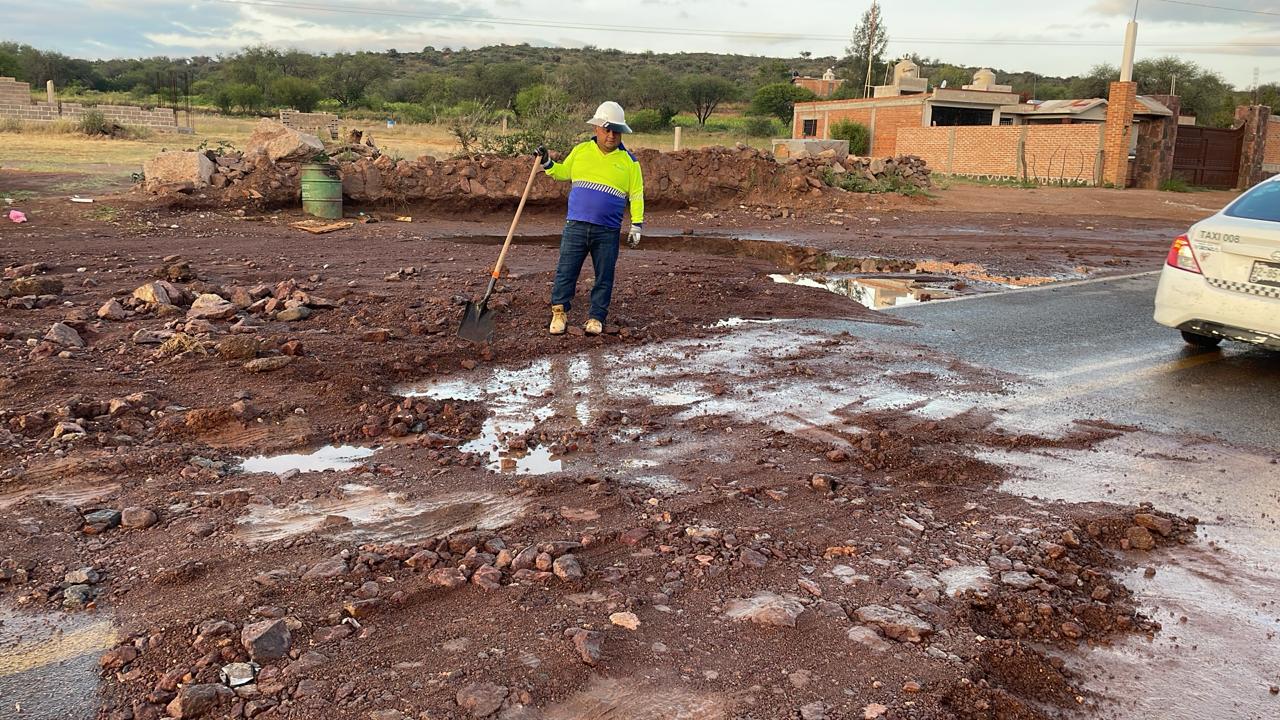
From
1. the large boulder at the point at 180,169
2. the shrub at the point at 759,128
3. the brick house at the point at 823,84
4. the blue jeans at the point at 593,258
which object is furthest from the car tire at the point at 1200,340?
the brick house at the point at 823,84

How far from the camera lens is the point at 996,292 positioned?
11250mm

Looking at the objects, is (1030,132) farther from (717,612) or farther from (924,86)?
(717,612)

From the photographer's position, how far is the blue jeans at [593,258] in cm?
800

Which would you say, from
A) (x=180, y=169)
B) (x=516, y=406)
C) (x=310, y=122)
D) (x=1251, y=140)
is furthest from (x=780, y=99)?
(x=516, y=406)

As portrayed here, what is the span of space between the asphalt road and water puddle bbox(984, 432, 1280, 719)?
0.62 m

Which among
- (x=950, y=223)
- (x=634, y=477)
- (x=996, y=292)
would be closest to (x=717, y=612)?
(x=634, y=477)

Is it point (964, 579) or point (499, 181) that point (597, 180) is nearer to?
point (964, 579)

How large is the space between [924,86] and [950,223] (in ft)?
118

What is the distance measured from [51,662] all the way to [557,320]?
525 cm

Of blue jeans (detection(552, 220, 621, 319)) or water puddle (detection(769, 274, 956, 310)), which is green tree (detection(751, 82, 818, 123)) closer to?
water puddle (detection(769, 274, 956, 310))

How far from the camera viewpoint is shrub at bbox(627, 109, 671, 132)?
6341 centimetres

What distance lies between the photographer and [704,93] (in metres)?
76.2

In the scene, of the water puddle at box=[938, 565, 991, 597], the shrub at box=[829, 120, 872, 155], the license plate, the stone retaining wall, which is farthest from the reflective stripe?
the shrub at box=[829, 120, 872, 155]

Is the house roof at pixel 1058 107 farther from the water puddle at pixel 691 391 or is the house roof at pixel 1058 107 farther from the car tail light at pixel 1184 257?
the water puddle at pixel 691 391
